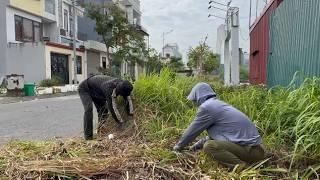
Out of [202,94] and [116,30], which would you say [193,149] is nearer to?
[202,94]

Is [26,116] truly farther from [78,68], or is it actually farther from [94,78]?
[78,68]

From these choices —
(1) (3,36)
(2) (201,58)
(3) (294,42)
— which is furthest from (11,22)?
(3) (294,42)

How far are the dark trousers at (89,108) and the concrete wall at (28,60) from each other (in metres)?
29.2

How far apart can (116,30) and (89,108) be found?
38626mm

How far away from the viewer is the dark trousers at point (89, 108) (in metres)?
8.50

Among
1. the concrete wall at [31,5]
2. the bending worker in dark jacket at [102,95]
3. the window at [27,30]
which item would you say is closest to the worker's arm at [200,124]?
the bending worker in dark jacket at [102,95]

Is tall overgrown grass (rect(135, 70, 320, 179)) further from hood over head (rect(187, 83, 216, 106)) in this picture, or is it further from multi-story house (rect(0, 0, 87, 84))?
multi-story house (rect(0, 0, 87, 84))

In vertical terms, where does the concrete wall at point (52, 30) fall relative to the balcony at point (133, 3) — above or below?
below

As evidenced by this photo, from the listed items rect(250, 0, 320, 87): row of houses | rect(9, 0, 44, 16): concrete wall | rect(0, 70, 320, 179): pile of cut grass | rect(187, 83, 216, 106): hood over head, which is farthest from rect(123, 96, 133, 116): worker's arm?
rect(9, 0, 44, 16): concrete wall

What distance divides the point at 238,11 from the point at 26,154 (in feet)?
43.7

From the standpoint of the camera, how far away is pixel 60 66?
1660 inches

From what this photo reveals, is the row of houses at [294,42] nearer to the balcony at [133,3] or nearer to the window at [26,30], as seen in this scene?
the window at [26,30]

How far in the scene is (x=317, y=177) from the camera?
4469mm

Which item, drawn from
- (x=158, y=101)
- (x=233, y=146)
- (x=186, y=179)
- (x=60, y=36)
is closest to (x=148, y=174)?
(x=186, y=179)
